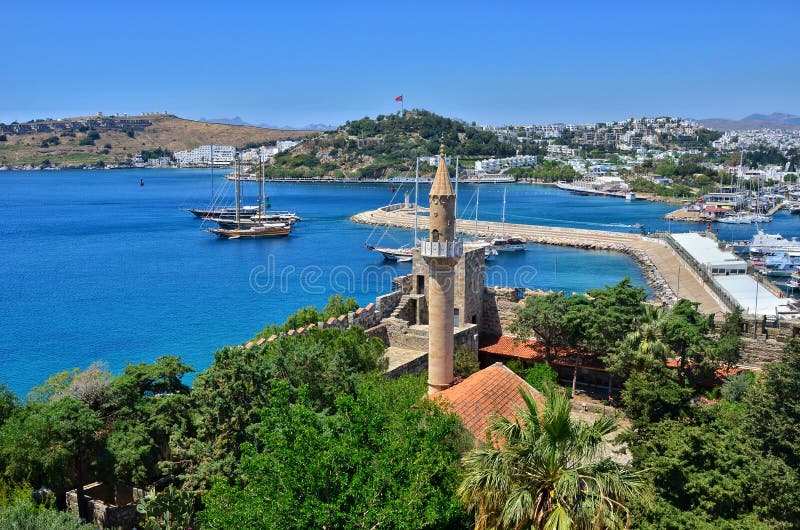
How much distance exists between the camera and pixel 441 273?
15.8 metres

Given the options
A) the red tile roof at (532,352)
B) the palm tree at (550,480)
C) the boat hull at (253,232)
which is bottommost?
the boat hull at (253,232)

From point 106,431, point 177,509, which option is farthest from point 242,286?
point 177,509

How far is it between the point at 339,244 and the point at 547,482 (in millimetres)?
66275

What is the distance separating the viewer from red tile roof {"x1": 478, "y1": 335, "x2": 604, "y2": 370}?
2031cm

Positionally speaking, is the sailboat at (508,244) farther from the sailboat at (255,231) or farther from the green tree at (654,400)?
the green tree at (654,400)

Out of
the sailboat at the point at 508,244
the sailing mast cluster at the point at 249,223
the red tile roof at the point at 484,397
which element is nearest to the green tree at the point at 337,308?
the red tile roof at the point at 484,397

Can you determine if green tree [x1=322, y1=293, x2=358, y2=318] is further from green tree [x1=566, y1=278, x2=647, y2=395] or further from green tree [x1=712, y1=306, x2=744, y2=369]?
green tree [x1=712, y1=306, x2=744, y2=369]

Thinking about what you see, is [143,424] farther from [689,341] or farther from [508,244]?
[508,244]

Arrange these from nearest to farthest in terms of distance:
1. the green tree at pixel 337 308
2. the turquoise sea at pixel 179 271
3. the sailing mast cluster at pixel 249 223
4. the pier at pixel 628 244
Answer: the green tree at pixel 337 308 → the turquoise sea at pixel 179 271 → the pier at pixel 628 244 → the sailing mast cluster at pixel 249 223

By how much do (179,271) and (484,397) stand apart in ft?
156

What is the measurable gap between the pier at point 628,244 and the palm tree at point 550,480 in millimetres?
29495

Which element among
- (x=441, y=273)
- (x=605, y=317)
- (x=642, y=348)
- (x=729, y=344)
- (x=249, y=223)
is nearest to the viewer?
(x=441, y=273)

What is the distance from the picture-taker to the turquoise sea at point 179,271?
3459 centimetres

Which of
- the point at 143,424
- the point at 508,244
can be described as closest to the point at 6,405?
the point at 143,424
